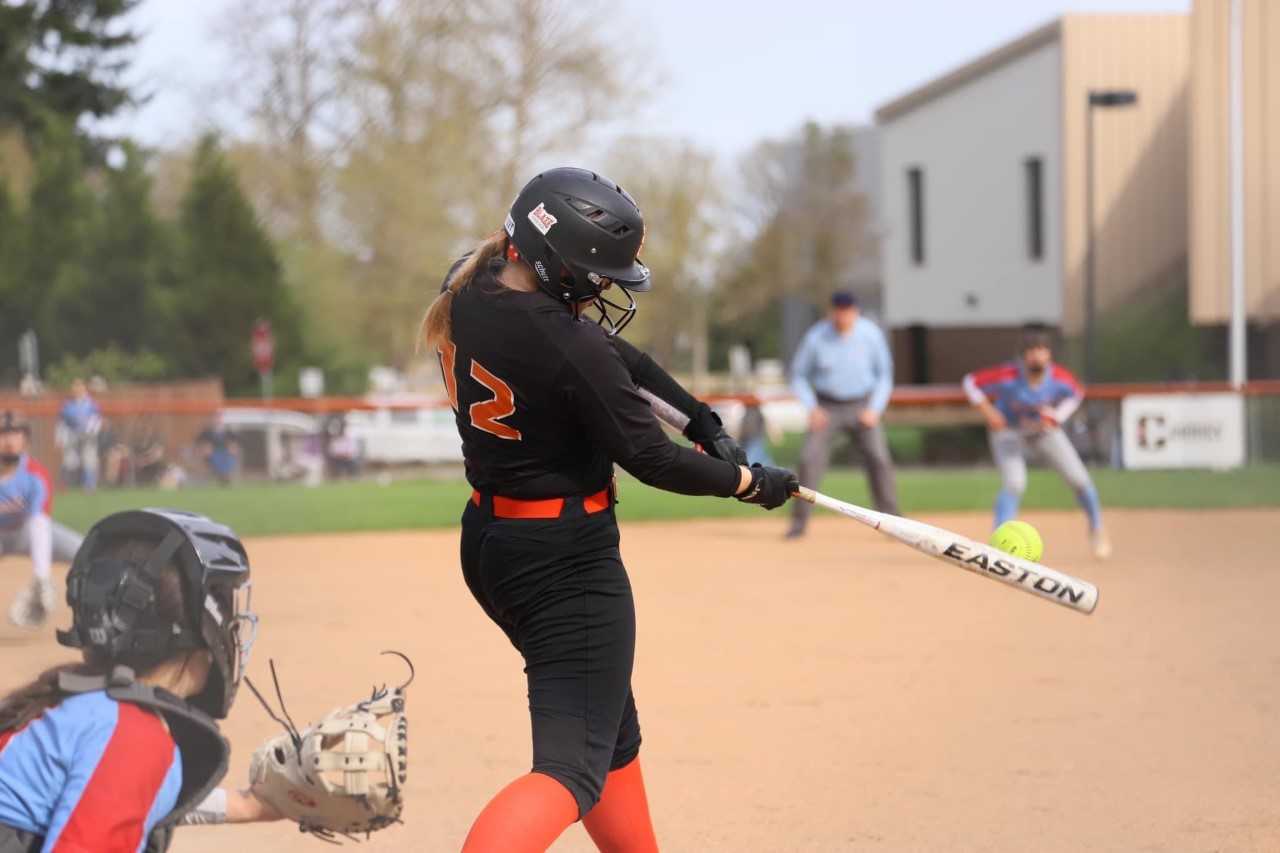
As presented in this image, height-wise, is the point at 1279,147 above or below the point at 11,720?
above

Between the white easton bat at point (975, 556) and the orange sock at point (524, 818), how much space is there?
98 cm

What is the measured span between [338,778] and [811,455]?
9312mm

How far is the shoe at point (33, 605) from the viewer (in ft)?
28.1

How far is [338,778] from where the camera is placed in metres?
3.88

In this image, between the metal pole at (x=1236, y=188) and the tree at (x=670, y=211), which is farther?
the tree at (x=670, y=211)

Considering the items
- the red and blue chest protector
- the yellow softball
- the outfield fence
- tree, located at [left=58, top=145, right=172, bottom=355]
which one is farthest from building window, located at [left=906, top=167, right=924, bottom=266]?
the red and blue chest protector

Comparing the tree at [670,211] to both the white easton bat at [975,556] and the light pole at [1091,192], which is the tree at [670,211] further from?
the white easton bat at [975,556]

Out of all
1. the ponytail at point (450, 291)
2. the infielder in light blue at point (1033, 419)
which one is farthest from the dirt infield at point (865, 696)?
the ponytail at point (450, 291)

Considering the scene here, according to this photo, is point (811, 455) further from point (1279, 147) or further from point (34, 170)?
point (34, 170)

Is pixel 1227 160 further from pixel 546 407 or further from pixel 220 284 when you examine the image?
pixel 546 407

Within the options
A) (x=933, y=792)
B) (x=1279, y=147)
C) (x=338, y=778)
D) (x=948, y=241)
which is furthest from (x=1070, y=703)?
(x=948, y=241)

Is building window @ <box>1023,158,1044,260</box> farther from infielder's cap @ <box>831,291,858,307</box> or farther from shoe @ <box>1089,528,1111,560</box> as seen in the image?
shoe @ <box>1089,528,1111,560</box>

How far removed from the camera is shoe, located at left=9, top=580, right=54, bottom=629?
28.1 ft

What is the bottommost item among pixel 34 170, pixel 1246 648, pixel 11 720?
pixel 1246 648
